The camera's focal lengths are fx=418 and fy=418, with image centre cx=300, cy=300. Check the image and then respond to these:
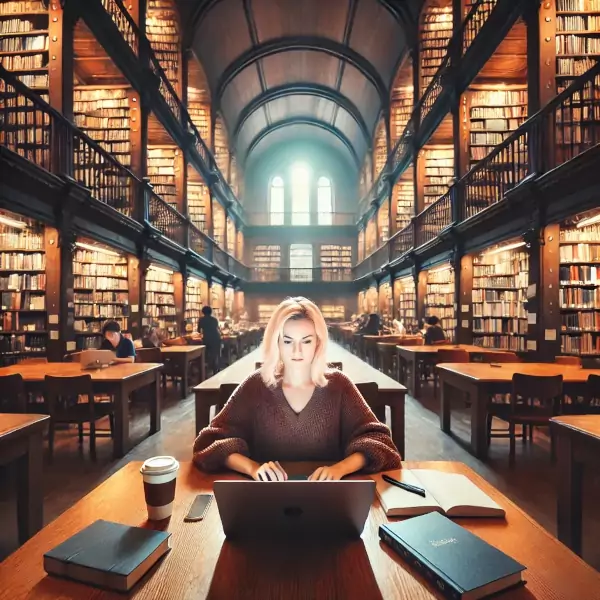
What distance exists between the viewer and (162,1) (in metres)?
9.30

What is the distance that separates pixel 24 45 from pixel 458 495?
22.7 ft

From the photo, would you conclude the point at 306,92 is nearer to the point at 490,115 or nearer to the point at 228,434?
the point at 490,115

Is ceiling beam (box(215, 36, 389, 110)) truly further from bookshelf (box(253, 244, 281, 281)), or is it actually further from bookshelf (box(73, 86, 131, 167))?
bookshelf (box(253, 244, 281, 281))

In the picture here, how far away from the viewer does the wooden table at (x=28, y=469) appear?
194 centimetres

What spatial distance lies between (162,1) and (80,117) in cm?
403

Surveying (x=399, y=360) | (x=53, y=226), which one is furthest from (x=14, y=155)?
(x=399, y=360)

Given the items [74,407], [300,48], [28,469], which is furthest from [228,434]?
[300,48]

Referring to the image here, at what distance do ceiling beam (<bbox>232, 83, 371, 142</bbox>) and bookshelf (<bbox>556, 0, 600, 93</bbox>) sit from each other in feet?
36.4

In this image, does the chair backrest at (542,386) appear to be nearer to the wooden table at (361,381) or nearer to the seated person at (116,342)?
the wooden table at (361,381)

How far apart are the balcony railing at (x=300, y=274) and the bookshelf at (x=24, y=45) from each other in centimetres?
1349

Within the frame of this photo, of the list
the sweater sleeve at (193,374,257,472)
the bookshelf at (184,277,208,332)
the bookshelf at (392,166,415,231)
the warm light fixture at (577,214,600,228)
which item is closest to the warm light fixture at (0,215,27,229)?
the sweater sleeve at (193,374,257,472)

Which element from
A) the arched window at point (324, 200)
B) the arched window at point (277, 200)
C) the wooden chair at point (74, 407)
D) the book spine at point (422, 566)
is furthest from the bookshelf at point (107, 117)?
the arched window at point (324, 200)

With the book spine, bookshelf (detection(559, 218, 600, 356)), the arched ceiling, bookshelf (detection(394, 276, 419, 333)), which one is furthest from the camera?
bookshelf (detection(394, 276, 419, 333))

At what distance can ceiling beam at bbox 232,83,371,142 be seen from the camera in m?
15.8
